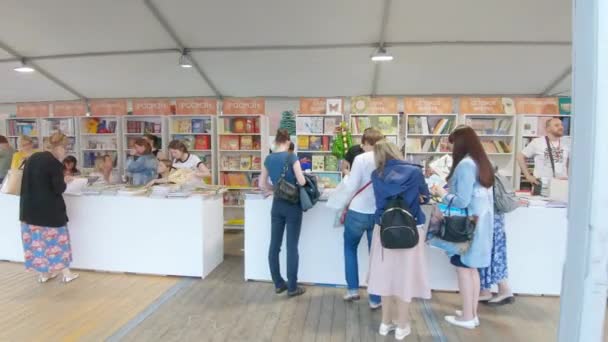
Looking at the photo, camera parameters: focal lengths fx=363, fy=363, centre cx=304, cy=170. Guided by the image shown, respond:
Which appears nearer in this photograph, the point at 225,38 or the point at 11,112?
the point at 225,38

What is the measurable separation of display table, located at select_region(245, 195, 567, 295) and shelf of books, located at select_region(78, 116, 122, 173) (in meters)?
4.20

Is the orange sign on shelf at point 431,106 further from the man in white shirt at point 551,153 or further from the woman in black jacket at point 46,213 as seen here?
the woman in black jacket at point 46,213

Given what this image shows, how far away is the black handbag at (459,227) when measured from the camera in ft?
7.94

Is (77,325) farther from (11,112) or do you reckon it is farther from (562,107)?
(11,112)

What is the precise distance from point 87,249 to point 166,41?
327cm

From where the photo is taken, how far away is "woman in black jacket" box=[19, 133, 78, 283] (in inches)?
125

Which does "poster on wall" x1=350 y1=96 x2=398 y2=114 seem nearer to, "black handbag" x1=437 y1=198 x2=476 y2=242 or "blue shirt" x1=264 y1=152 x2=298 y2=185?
"blue shirt" x1=264 y1=152 x2=298 y2=185

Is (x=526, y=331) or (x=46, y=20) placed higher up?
(x=46, y=20)

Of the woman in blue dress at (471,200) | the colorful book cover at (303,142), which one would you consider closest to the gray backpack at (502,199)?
the woman in blue dress at (471,200)

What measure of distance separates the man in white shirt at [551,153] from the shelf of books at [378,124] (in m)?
2.22

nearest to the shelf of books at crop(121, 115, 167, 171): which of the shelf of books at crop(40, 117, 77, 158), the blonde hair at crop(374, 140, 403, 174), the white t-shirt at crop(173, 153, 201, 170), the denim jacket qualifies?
the shelf of books at crop(40, 117, 77, 158)

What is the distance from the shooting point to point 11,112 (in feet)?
26.0

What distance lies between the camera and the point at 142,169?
170 inches

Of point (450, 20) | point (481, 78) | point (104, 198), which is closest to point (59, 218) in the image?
point (104, 198)
